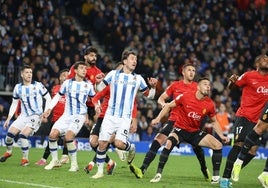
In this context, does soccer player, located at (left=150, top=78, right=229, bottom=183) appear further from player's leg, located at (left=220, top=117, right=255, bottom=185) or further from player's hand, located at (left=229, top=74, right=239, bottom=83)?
player's hand, located at (left=229, top=74, right=239, bottom=83)

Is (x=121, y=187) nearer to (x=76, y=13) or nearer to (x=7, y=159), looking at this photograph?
(x=7, y=159)

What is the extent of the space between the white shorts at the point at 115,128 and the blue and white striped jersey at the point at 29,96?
12.3 feet

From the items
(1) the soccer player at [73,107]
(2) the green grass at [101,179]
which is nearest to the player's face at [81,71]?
(1) the soccer player at [73,107]

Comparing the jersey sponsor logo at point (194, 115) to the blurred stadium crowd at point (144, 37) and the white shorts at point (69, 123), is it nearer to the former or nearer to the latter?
the white shorts at point (69, 123)

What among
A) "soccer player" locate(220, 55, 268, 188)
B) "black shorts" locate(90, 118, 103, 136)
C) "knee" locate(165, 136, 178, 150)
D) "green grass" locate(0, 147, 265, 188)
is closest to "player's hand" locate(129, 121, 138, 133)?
"black shorts" locate(90, 118, 103, 136)

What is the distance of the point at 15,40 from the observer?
2505 centimetres

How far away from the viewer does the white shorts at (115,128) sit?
43.1 feet

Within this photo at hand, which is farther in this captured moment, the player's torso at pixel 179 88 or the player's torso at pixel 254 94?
the player's torso at pixel 179 88

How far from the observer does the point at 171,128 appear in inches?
551

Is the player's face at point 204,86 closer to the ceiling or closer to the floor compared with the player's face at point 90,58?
closer to the floor

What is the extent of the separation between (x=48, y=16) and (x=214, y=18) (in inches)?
339

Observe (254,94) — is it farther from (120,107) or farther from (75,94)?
(75,94)

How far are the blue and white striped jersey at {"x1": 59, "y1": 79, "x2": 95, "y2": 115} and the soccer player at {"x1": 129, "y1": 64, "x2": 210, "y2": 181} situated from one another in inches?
70.4

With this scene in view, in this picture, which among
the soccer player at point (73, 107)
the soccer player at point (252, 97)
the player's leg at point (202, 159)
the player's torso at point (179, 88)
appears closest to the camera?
the soccer player at point (252, 97)
